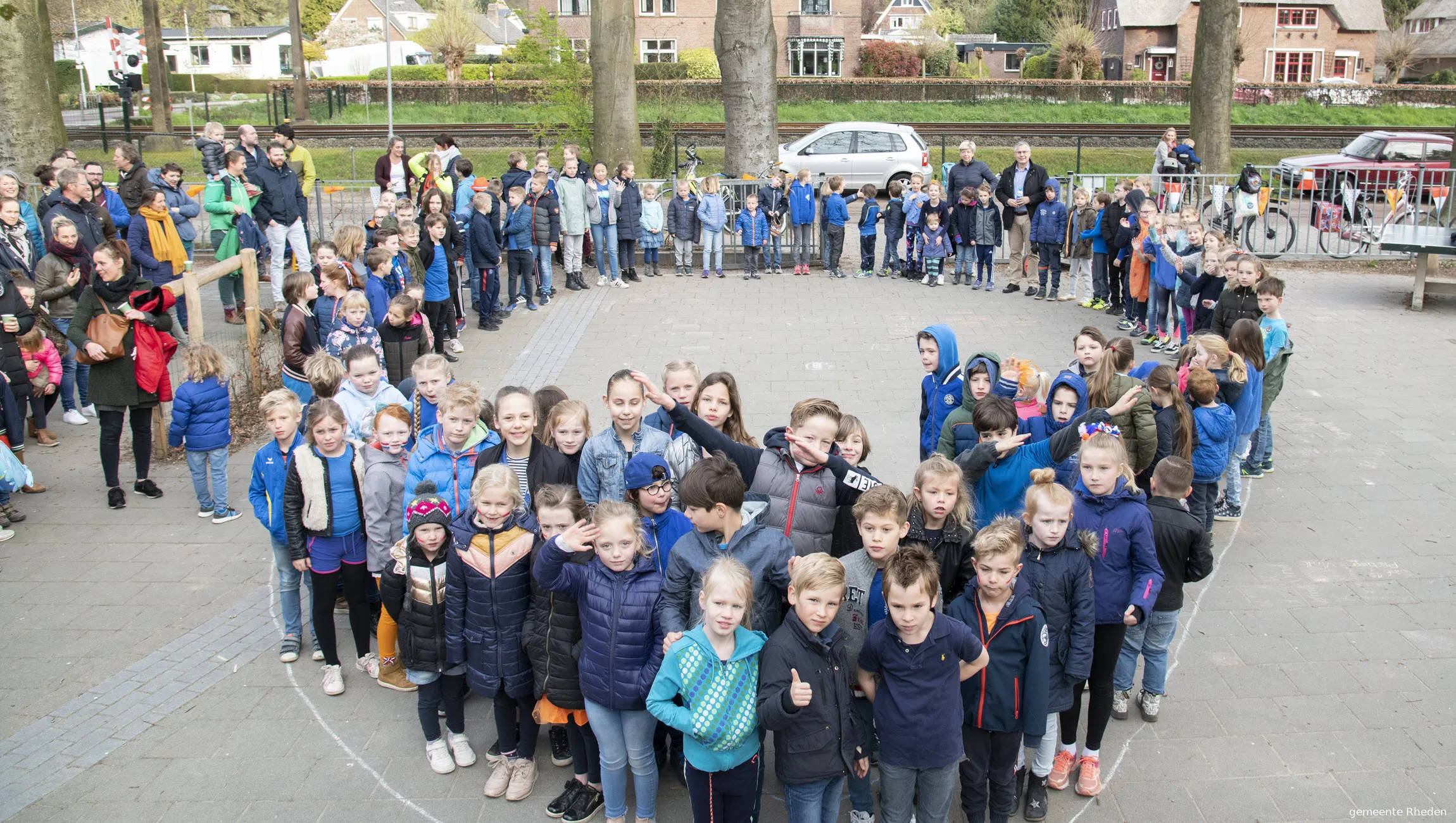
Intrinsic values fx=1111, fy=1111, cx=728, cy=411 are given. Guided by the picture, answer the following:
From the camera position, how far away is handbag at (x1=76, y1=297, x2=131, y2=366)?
8070 millimetres

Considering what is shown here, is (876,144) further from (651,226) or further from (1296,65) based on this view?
(1296,65)

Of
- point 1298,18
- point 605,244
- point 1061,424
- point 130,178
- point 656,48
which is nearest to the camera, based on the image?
point 1061,424

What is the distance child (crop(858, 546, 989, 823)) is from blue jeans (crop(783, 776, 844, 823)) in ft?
0.74

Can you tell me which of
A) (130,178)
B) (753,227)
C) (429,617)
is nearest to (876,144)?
(753,227)

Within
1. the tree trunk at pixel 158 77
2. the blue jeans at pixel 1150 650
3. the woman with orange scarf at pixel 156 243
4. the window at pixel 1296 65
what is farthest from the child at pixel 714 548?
the window at pixel 1296 65

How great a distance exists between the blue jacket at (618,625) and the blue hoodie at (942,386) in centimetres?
269

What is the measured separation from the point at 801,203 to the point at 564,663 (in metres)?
12.4

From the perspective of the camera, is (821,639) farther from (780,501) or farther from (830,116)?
(830,116)

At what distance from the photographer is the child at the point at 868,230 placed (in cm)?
1594

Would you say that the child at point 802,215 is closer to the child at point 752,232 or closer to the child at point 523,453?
the child at point 752,232

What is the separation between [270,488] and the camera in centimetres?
599

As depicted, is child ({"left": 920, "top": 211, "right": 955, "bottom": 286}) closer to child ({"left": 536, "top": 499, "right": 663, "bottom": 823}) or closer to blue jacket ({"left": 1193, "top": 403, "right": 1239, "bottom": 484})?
blue jacket ({"left": 1193, "top": 403, "right": 1239, "bottom": 484})

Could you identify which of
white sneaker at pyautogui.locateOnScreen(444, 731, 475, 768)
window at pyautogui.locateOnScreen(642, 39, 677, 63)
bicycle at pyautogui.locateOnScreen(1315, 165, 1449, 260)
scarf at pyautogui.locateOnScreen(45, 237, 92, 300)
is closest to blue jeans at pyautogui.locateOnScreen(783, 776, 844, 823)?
white sneaker at pyautogui.locateOnScreen(444, 731, 475, 768)

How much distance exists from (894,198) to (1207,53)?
695cm
